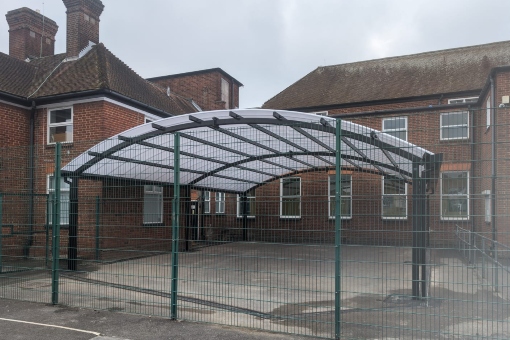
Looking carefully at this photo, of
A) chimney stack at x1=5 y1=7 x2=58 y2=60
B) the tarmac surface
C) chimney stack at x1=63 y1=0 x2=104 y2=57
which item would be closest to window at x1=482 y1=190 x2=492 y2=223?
the tarmac surface

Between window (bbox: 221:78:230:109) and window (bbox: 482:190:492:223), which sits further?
window (bbox: 221:78:230:109)

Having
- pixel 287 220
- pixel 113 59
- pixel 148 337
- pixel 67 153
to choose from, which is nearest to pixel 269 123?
pixel 287 220

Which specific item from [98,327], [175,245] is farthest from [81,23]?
[98,327]

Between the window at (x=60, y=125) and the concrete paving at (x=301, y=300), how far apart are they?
5350mm

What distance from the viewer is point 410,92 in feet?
62.3

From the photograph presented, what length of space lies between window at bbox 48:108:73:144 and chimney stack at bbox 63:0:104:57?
288cm

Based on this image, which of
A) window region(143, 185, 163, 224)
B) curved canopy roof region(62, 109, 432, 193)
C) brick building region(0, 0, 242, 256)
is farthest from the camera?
brick building region(0, 0, 242, 256)

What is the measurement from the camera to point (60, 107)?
552 inches

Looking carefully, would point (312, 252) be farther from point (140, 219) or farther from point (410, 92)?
point (410, 92)

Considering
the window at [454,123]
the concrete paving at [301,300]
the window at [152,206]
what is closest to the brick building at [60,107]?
the concrete paving at [301,300]

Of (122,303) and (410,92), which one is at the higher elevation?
(410,92)

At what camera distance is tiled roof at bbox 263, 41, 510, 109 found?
18.8 metres

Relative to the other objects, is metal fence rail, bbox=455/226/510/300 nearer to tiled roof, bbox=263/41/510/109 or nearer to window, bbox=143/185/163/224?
window, bbox=143/185/163/224

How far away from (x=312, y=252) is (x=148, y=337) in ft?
9.31
